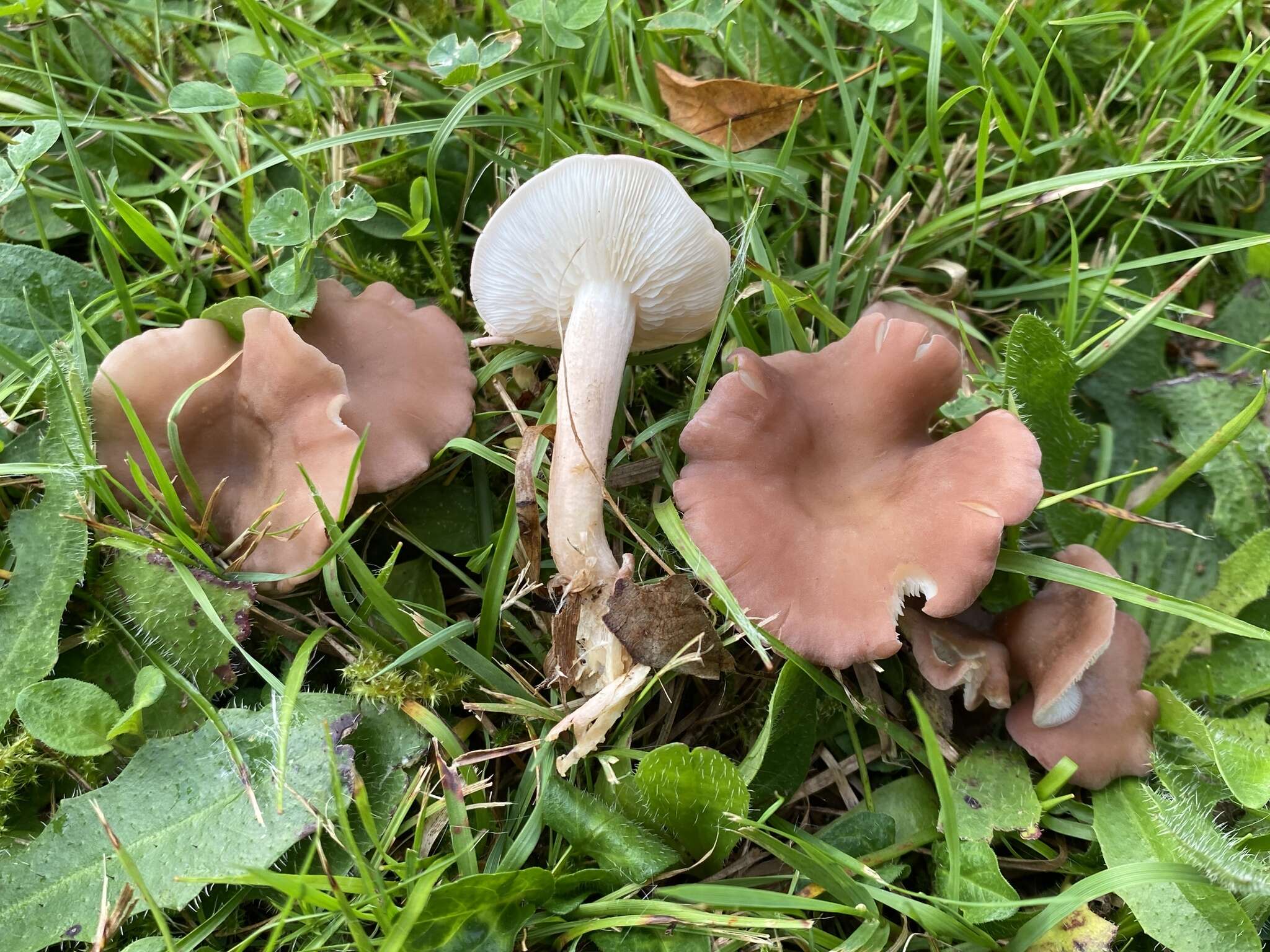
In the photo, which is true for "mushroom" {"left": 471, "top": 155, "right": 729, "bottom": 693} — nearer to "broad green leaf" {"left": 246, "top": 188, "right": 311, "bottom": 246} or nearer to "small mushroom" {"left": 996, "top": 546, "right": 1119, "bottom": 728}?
"broad green leaf" {"left": 246, "top": 188, "right": 311, "bottom": 246}

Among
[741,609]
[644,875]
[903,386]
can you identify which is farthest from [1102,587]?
[644,875]

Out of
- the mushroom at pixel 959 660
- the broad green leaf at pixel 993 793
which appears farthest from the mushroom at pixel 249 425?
the broad green leaf at pixel 993 793

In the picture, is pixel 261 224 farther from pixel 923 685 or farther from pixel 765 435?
pixel 923 685

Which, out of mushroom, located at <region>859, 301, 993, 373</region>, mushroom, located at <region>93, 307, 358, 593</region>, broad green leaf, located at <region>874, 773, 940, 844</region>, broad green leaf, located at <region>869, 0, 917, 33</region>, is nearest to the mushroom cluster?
mushroom, located at <region>93, 307, 358, 593</region>

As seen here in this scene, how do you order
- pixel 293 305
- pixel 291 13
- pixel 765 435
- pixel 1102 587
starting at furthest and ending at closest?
1. pixel 291 13
2. pixel 293 305
3. pixel 765 435
4. pixel 1102 587

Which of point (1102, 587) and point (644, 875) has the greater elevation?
point (1102, 587)

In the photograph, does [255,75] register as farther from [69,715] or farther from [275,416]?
[69,715]

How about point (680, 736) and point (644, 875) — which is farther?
point (680, 736)

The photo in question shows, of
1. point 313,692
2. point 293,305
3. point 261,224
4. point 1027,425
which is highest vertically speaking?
point 261,224
